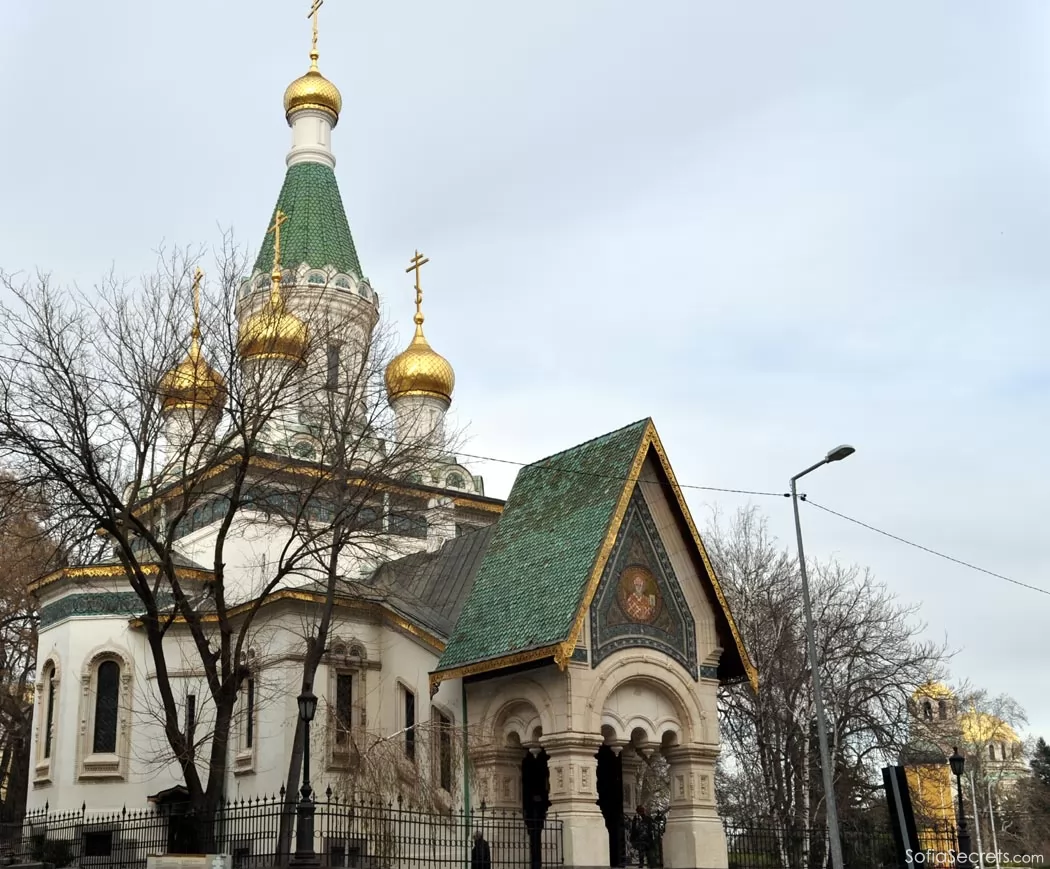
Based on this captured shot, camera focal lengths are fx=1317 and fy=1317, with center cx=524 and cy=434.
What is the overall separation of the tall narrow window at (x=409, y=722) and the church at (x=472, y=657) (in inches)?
2.5

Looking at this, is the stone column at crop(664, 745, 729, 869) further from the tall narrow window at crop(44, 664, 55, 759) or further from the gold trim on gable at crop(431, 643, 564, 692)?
the tall narrow window at crop(44, 664, 55, 759)

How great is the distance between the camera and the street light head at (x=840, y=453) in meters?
18.2

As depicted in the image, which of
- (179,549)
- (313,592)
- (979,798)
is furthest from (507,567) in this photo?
(979,798)

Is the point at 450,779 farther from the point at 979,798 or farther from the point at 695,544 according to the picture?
the point at 979,798

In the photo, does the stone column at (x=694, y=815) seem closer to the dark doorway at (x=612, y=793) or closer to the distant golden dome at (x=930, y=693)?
the dark doorway at (x=612, y=793)

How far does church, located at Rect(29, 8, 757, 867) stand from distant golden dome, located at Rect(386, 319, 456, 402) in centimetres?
670

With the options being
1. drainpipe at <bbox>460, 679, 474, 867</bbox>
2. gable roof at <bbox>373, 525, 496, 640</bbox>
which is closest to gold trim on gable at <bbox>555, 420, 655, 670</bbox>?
drainpipe at <bbox>460, 679, 474, 867</bbox>

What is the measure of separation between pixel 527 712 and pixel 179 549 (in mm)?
9840

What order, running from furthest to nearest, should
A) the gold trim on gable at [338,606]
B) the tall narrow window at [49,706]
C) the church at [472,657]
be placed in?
the tall narrow window at [49,706], the gold trim on gable at [338,606], the church at [472,657]

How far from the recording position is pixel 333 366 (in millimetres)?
23859

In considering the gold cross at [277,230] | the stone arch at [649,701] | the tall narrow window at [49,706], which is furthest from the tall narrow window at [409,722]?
the gold cross at [277,230]

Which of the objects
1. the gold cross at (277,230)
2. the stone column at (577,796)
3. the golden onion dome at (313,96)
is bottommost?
the stone column at (577,796)

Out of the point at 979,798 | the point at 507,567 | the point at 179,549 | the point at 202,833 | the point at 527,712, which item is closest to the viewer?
A: the point at 202,833

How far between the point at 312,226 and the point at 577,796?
19.7m
